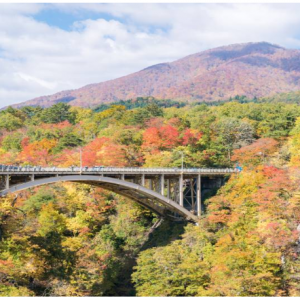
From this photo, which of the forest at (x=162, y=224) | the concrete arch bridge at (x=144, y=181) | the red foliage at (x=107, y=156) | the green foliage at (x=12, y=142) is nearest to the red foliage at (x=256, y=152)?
the forest at (x=162, y=224)

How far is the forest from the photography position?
2934 centimetres

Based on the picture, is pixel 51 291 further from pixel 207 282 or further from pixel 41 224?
pixel 207 282

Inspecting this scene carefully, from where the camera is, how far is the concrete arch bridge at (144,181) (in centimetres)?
3206

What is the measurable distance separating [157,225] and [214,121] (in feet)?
66.7

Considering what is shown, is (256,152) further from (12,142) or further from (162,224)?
(12,142)

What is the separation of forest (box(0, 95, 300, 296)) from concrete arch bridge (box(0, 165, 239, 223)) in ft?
4.71

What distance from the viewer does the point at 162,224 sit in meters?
45.3

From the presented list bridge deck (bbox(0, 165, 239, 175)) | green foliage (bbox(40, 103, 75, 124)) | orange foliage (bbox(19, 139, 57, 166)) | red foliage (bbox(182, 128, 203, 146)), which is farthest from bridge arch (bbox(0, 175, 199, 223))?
green foliage (bbox(40, 103, 75, 124))

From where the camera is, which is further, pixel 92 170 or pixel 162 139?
pixel 162 139

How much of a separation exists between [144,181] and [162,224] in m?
6.86

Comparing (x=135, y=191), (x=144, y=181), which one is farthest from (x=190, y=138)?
(x=135, y=191)

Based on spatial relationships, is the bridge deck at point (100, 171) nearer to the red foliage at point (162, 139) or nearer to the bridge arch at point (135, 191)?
the bridge arch at point (135, 191)

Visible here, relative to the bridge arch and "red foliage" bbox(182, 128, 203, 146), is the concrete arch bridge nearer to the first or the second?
the bridge arch

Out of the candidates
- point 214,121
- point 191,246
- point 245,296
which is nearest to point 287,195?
point 191,246
